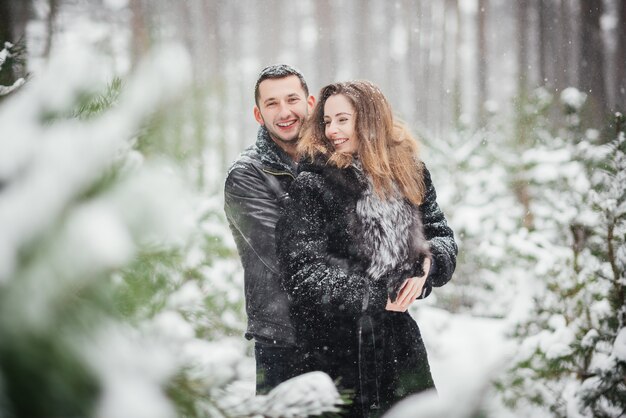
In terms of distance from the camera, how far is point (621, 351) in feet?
5.06

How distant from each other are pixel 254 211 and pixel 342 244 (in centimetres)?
29

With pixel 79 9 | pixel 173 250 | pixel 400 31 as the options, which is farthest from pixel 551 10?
pixel 173 250

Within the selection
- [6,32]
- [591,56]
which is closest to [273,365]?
[6,32]

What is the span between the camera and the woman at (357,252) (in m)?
1.14

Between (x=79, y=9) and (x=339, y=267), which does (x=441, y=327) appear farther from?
(x=79, y=9)

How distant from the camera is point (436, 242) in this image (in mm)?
1295

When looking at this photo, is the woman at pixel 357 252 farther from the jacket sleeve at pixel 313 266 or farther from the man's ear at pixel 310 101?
the man's ear at pixel 310 101

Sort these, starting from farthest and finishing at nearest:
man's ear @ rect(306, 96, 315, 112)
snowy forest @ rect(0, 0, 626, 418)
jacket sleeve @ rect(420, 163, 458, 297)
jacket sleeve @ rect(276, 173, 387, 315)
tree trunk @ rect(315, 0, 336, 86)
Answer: tree trunk @ rect(315, 0, 336, 86)
man's ear @ rect(306, 96, 315, 112)
jacket sleeve @ rect(420, 163, 458, 297)
jacket sleeve @ rect(276, 173, 387, 315)
snowy forest @ rect(0, 0, 626, 418)

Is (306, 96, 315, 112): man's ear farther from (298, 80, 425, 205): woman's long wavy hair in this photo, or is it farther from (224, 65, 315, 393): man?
(298, 80, 425, 205): woman's long wavy hair

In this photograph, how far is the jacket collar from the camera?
53.5 inches

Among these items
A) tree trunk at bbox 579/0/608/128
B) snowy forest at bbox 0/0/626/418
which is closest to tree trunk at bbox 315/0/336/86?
snowy forest at bbox 0/0/626/418

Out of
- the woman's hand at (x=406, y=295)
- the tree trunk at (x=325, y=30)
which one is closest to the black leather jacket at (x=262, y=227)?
the woman's hand at (x=406, y=295)

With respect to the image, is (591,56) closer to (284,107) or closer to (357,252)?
(284,107)

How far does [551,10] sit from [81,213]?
8.04 metres
